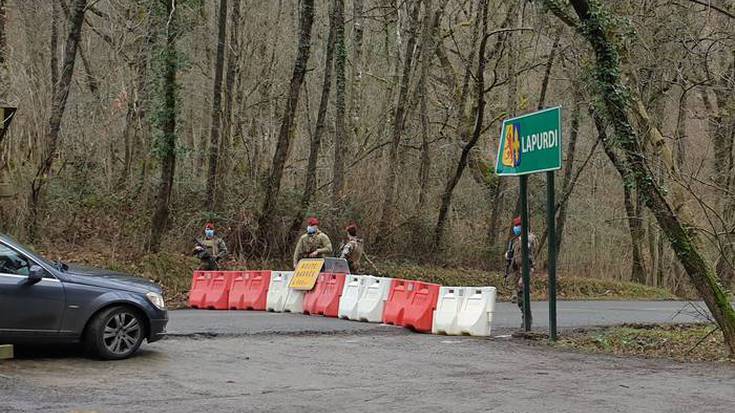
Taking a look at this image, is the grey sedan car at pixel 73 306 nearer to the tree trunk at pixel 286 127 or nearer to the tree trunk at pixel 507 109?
the tree trunk at pixel 286 127

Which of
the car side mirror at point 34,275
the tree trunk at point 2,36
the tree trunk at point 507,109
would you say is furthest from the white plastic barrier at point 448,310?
the tree trunk at point 507,109

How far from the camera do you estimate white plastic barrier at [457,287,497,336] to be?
14.2m

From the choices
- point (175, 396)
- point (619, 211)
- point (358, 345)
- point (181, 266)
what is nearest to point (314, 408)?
point (175, 396)

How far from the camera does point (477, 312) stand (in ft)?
47.0

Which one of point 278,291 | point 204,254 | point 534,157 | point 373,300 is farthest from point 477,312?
point 204,254

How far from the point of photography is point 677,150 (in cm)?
3039

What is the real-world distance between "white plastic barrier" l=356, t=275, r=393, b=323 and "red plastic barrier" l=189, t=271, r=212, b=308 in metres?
4.57

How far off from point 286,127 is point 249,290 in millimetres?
8304

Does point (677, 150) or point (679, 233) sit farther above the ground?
point (677, 150)

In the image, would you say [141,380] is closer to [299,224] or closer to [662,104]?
[299,224]

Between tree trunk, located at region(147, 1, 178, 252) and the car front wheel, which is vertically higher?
tree trunk, located at region(147, 1, 178, 252)

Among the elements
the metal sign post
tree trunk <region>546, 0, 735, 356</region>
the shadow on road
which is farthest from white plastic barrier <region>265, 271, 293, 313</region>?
tree trunk <region>546, 0, 735, 356</region>

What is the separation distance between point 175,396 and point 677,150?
25.4 metres

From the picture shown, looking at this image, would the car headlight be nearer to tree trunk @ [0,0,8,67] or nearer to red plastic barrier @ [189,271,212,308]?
red plastic barrier @ [189,271,212,308]
